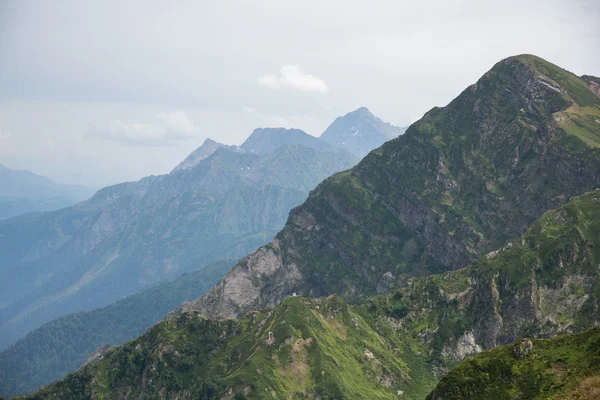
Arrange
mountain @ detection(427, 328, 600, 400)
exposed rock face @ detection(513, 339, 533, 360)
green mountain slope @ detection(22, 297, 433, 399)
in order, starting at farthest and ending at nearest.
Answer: green mountain slope @ detection(22, 297, 433, 399), exposed rock face @ detection(513, 339, 533, 360), mountain @ detection(427, 328, 600, 400)

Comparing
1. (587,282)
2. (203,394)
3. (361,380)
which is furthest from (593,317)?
(203,394)

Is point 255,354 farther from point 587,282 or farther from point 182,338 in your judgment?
point 587,282

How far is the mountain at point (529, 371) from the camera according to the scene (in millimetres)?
97812

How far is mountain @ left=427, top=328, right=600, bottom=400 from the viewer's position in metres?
97.8

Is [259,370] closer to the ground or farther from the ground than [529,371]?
closer to the ground

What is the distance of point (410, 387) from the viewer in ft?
625

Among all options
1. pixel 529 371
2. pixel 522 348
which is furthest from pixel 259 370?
pixel 529 371

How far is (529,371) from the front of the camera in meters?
106

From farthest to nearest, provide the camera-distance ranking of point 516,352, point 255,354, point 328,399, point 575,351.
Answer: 1. point 255,354
2. point 328,399
3. point 516,352
4. point 575,351

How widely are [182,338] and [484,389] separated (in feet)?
413

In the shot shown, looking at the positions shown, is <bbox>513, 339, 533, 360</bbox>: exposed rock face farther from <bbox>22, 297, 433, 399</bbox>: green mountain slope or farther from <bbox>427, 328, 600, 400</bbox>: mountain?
<bbox>22, 297, 433, 399</bbox>: green mountain slope

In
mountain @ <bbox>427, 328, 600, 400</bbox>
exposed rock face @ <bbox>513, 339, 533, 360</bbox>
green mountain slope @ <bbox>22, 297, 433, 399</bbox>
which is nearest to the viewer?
mountain @ <bbox>427, 328, 600, 400</bbox>

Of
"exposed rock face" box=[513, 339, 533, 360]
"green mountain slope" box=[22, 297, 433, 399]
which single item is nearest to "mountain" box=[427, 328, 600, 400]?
"exposed rock face" box=[513, 339, 533, 360]

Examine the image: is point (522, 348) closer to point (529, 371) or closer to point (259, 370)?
point (529, 371)
